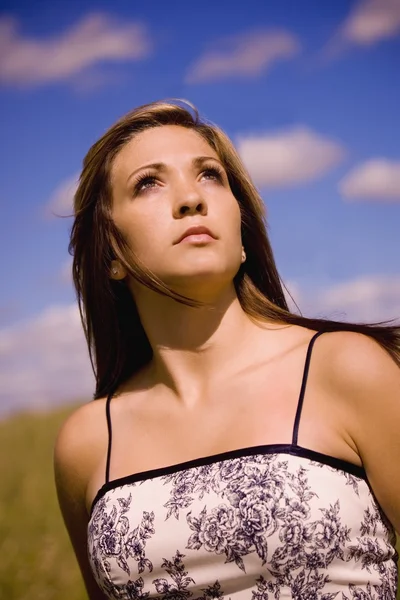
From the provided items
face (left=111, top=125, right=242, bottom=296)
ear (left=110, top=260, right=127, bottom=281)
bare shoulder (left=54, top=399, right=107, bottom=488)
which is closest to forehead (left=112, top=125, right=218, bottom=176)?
face (left=111, top=125, right=242, bottom=296)

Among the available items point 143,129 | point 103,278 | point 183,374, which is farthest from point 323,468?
point 143,129

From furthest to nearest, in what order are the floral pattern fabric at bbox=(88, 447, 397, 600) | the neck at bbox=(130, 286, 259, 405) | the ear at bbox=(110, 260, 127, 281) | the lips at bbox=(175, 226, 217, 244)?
1. the ear at bbox=(110, 260, 127, 281)
2. the neck at bbox=(130, 286, 259, 405)
3. the lips at bbox=(175, 226, 217, 244)
4. the floral pattern fabric at bbox=(88, 447, 397, 600)

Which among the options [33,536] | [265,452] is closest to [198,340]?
[265,452]

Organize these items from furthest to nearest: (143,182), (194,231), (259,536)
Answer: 1. (143,182)
2. (194,231)
3. (259,536)

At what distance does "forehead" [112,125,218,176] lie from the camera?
3.13 meters

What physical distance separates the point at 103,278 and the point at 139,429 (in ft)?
2.15

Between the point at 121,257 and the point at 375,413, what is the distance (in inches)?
45.0

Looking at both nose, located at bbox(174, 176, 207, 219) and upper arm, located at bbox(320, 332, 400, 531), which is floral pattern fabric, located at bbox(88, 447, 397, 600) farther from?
nose, located at bbox(174, 176, 207, 219)

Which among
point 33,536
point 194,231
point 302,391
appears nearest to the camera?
point 302,391

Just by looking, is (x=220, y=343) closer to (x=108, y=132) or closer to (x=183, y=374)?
(x=183, y=374)

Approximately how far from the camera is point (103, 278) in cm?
336

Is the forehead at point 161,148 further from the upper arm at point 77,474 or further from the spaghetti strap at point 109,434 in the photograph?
the upper arm at point 77,474

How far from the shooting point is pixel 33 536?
5383 millimetres

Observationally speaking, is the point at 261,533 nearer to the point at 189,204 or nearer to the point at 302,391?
the point at 302,391
